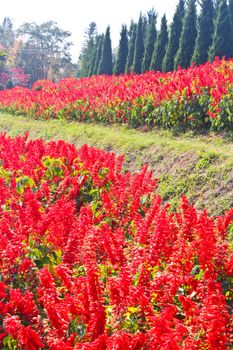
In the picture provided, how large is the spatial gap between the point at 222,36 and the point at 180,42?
2.15 meters

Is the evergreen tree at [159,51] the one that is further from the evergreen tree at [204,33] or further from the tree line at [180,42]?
the evergreen tree at [204,33]

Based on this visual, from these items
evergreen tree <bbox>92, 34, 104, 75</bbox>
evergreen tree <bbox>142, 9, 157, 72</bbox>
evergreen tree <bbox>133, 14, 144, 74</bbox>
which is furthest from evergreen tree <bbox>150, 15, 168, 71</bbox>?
evergreen tree <bbox>92, 34, 104, 75</bbox>

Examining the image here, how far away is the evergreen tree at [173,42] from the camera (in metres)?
23.1

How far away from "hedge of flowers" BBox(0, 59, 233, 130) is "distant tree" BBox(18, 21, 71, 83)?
134 feet

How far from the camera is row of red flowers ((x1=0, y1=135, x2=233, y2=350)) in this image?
249cm

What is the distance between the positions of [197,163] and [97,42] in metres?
29.5

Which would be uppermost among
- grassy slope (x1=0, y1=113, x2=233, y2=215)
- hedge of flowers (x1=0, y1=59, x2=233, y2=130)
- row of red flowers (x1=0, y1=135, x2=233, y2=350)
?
hedge of flowers (x1=0, y1=59, x2=233, y2=130)

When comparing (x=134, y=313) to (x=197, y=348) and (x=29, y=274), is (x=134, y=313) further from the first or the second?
(x=29, y=274)

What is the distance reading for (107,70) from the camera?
30438 mm

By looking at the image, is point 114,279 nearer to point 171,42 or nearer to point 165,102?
point 165,102

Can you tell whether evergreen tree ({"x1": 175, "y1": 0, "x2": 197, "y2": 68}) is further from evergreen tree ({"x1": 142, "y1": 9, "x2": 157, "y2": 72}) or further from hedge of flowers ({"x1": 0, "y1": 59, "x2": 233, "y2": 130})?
hedge of flowers ({"x1": 0, "y1": 59, "x2": 233, "y2": 130})

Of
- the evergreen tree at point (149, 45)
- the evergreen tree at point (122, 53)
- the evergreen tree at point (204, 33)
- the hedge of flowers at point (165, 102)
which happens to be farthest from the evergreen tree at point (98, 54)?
the hedge of flowers at point (165, 102)

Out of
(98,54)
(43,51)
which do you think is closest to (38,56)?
(43,51)

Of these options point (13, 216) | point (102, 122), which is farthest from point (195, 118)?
point (13, 216)
